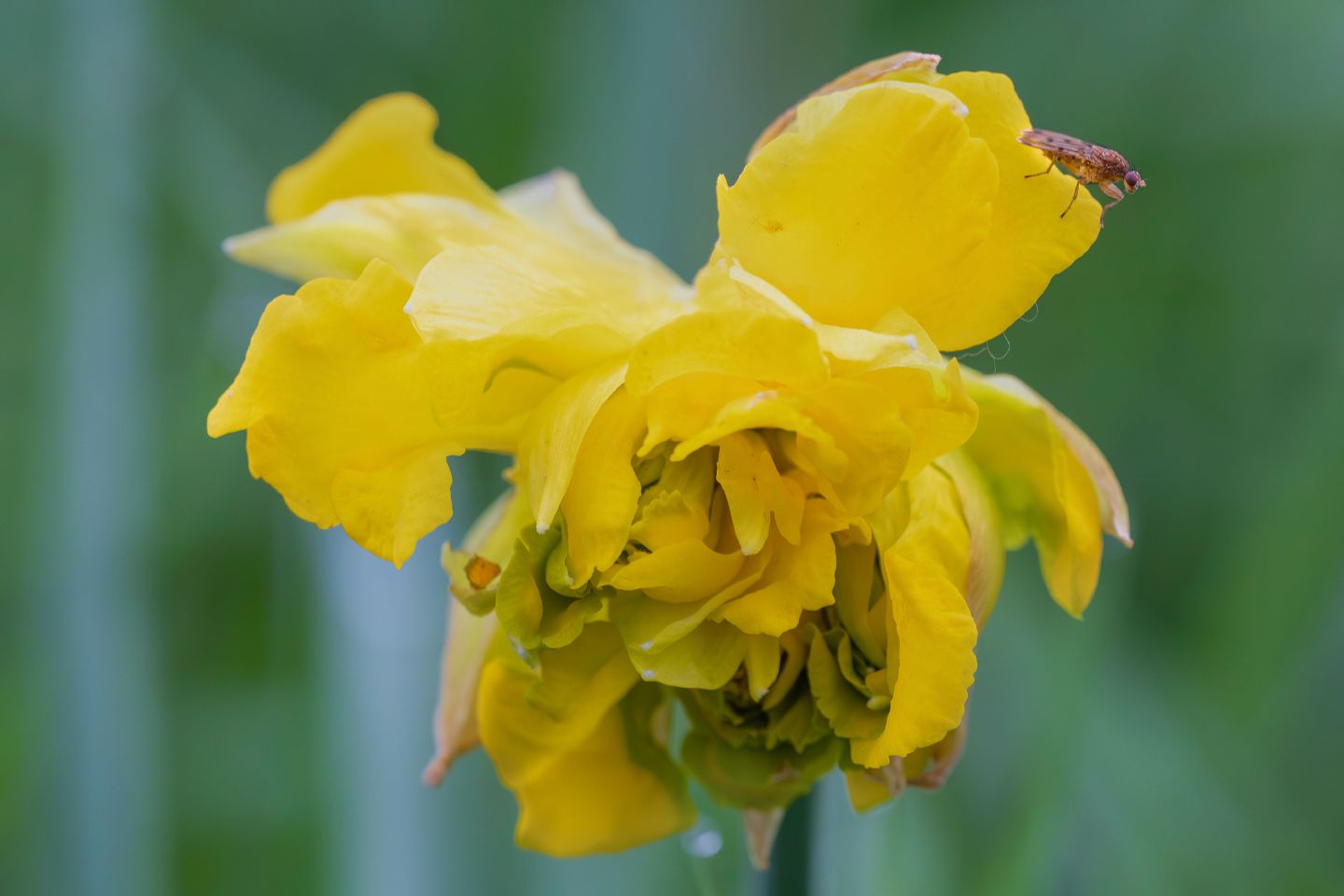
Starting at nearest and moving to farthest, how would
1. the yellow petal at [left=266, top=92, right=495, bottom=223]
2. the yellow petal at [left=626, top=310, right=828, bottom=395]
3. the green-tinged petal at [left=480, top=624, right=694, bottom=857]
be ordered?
the yellow petal at [left=626, top=310, right=828, bottom=395], the green-tinged petal at [left=480, top=624, right=694, bottom=857], the yellow petal at [left=266, top=92, right=495, bottom=223]

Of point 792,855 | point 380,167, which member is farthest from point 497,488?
point 792,855

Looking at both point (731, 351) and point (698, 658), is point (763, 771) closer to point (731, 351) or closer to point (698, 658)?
point (698, 658)

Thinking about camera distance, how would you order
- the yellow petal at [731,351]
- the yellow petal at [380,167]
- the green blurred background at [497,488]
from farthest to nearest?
the green blurred background at [497,488], the yellow petal at [380,167], the yellow petal at [731,351]

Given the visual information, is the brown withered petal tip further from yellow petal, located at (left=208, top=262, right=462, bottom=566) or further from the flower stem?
the flower stem

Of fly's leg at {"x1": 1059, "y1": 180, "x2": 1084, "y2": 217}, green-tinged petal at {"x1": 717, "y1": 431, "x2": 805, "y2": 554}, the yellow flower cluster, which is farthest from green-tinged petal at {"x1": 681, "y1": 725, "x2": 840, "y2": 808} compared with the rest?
fly's leg at {"x1": 1059, "y1": 180, "x2": 1084, "y2": 217}

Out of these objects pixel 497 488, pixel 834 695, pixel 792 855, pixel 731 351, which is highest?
pixel 731 351

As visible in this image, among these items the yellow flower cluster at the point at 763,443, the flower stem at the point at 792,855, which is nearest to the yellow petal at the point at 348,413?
the yellow flower cluster at the point at 763,443

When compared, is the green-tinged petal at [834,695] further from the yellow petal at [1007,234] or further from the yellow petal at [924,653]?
the yellow petal at [1007,234]

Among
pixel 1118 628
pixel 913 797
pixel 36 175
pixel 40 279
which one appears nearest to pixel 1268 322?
pixel 1118 628
